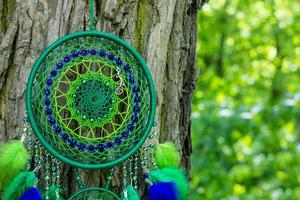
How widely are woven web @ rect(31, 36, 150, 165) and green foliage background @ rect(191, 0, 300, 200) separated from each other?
2.38 meters

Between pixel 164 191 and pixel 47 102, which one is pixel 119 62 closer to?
pixel 47 102

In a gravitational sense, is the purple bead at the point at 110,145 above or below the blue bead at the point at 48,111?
below

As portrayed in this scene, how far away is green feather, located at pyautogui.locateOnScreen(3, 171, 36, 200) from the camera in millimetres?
1682

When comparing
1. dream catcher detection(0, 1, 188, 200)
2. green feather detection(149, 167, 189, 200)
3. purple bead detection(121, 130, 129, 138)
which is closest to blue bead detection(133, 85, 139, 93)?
dream catcher detection(0, 1, 188, 200)

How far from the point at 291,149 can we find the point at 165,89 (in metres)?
2.91

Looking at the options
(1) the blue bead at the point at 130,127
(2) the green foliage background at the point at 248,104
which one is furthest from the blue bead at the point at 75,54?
(2) the green foliage background at the point at 248,104

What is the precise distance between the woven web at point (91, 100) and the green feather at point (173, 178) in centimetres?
10

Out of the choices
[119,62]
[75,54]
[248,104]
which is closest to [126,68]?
[119,62]

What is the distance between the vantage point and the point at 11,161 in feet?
5.49

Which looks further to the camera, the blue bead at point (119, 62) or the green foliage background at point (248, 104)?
the green foliage background at point (248, 104)

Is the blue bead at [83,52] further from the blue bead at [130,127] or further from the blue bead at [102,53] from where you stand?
the blue bead at [130,127]

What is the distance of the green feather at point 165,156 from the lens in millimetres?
1775

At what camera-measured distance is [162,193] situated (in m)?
1.72

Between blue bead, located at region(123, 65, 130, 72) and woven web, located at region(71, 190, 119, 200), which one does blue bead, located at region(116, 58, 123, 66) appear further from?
woven web, located at region(71, 190, 119, 200)
